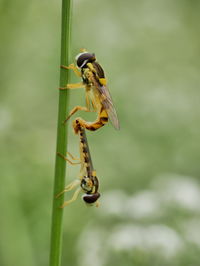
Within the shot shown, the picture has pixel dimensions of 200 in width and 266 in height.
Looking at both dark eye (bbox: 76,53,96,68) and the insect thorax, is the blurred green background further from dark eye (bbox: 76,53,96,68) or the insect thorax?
the insect thorax

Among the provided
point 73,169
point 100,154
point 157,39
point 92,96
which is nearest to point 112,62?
point 157,39

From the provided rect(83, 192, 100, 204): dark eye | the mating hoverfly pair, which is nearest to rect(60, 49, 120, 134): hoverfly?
the mating hoverfly pair

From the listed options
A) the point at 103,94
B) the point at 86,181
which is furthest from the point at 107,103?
the point at 86,181

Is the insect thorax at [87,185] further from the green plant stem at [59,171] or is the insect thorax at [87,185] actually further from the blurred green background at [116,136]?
the green plant stem at [59,171]

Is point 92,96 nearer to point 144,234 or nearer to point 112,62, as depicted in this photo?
point 144,234

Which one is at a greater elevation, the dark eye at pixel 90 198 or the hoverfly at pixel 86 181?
the hoverfly at pixel 86 181

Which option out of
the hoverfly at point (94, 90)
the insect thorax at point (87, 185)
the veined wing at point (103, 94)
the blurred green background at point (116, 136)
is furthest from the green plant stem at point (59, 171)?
the insect thorax at point (87, 185)

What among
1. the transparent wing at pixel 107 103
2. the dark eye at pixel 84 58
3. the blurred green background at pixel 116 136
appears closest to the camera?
the dark eye at pixel 84 58
